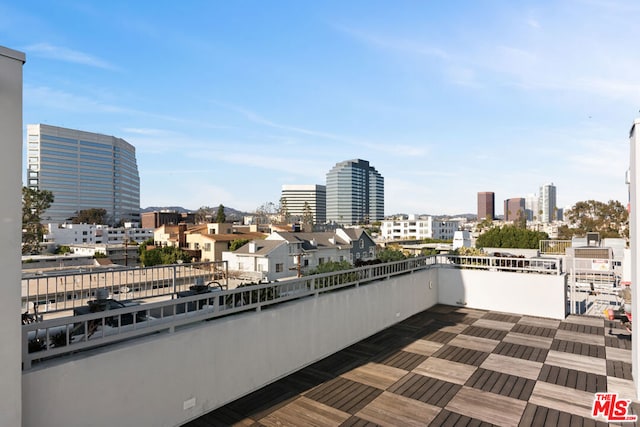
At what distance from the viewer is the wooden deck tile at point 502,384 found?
4004 mm

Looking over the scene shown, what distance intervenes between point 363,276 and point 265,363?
253 centimetres

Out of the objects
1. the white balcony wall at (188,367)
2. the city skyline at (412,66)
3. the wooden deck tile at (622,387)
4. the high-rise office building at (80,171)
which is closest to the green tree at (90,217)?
the high-rise office building at (80,171)

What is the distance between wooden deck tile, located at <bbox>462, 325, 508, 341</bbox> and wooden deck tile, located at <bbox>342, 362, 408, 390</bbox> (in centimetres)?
237

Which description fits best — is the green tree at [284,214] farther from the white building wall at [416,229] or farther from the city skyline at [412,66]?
the city skyline at [412,66]

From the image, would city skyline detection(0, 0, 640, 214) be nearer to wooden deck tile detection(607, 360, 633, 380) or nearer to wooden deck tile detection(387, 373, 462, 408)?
wooden deck tile detection(607, 360, 633, 380)

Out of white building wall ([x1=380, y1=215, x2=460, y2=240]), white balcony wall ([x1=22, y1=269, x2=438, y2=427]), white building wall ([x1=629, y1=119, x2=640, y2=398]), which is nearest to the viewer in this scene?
white balcony wall ([x1=22, y1=269, x2=438, y2=427])

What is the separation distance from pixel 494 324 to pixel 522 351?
5.26ft

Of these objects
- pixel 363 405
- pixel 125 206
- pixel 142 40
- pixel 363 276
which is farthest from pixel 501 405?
pixel 125 206

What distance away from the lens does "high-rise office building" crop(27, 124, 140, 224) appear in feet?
350

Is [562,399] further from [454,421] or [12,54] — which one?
[12,54]

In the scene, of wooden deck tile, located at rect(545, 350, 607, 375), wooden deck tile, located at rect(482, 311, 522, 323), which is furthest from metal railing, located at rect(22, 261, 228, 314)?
wooden deck tile, located at rect(482, 311, 522, 323)

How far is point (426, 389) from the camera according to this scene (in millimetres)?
4098

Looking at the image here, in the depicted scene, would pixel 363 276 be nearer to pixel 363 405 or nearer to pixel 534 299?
pixel 363 405

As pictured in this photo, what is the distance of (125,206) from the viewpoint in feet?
422
